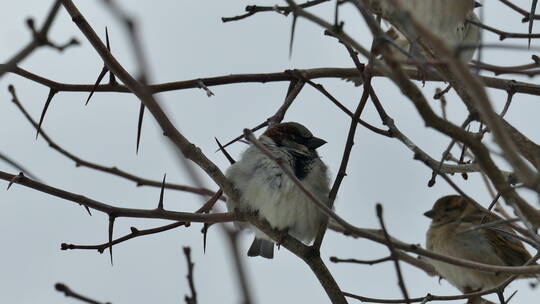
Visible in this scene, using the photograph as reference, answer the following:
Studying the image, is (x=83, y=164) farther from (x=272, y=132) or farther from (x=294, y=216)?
(x=272, y=132)

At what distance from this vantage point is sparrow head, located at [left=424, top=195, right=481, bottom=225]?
4969mm

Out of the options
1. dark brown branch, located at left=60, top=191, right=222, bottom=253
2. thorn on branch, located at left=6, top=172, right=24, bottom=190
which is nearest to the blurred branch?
thorn on branch, located at left=6, top=172, right=24, bottom=190

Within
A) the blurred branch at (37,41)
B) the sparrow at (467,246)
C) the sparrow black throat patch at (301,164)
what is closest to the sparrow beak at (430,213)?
the sparrow at (467,246)

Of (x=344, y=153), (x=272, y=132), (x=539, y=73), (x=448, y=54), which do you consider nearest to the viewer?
(x=448, y=54)

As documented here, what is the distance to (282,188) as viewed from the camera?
11.0ft

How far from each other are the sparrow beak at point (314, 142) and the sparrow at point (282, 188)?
1.5 inches

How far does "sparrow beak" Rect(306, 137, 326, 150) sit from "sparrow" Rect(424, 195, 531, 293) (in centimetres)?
105

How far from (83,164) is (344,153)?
1162 millimetres

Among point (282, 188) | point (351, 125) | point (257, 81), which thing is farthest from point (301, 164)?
point (351, 125)

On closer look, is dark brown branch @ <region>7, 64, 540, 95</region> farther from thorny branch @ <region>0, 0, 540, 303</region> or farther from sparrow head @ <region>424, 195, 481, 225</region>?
sparrow head @ <region>424, 195, 481, 225</region>

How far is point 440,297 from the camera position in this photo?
262 centimetres

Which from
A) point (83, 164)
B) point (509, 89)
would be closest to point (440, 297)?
point (509, 89)

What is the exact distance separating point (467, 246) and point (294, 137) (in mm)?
1495

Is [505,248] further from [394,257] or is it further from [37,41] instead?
[37,41]
